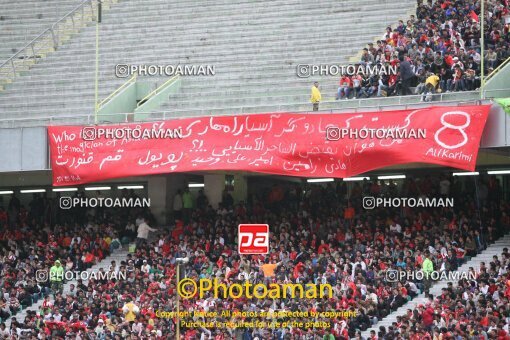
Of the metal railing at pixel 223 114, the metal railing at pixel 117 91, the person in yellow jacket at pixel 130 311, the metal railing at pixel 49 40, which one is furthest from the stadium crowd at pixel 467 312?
the metal railing at pixel 49 40

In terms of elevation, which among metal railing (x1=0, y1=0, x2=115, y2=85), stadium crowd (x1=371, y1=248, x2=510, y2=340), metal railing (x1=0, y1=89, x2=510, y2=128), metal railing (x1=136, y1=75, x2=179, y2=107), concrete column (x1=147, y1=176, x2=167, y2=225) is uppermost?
metal railing (x1=0, y1=0, x2=115, y2=85)

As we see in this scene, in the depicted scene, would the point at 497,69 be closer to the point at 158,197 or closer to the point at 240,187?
the point at 240,187

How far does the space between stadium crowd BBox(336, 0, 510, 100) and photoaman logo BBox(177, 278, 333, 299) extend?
20.6 feet

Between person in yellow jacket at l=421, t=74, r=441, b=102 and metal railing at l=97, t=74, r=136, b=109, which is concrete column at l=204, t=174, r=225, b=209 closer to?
metal railing at l=97, t=74, r=136, b=109

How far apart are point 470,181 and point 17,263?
14487 millimetres

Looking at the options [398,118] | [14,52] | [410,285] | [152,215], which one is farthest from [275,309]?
[14,52]

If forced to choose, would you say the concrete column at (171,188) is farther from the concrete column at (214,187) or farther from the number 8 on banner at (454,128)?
the number 8 on banner at (454,128)

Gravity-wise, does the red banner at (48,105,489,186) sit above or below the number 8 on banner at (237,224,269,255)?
above

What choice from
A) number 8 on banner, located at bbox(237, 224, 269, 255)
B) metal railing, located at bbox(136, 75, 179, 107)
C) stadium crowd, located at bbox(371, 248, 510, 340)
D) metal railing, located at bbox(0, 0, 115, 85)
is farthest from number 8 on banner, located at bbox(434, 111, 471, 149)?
metal railing, located at bbox(0, 0, 115, 85)

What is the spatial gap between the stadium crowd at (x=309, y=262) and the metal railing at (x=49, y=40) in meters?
11.0

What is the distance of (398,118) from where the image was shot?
34.5 meters

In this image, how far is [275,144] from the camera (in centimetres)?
3631

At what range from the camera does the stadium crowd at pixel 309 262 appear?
32375mm

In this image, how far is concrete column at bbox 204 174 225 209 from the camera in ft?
134
